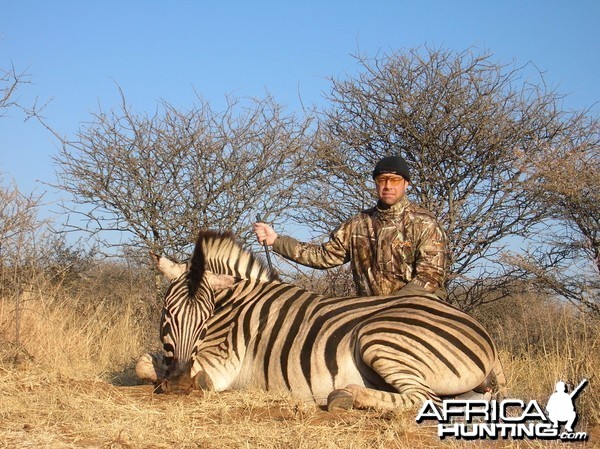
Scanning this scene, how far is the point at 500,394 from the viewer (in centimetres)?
461

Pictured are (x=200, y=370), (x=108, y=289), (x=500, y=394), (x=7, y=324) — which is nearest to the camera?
(x=500, y=394)

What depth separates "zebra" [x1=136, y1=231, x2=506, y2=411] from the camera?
14.6 feet

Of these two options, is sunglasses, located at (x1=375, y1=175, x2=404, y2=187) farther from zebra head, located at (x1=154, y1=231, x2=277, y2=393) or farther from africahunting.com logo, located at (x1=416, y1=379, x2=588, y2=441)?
africahunting.com logo, located at (x1=416, y1=379, x2=588, y2=441)

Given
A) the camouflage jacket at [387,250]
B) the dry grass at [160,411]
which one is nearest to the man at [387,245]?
the camouflage jacket at [387,250]

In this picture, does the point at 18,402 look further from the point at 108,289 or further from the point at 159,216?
the point at 108,289

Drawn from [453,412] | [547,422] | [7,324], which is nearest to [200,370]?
[453,412]

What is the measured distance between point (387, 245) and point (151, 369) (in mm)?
1863

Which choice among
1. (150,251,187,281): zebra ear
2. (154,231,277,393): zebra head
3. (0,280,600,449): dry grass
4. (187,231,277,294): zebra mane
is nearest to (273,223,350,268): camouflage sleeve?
(187,231,277,294): zebra mane

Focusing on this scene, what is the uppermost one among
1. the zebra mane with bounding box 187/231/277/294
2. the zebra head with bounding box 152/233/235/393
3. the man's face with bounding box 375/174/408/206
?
the man's face with bounding box 375/174/408/206

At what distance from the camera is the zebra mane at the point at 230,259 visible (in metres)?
5.47

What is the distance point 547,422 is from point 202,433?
1.69m

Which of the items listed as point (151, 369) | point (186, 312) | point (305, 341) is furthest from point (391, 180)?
point (151, 369)

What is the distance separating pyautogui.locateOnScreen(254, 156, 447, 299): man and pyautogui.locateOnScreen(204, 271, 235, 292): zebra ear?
0.68 metres

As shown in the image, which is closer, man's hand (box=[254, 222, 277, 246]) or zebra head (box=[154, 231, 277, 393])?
zebra head (box=[154, 231, 277, 393])
